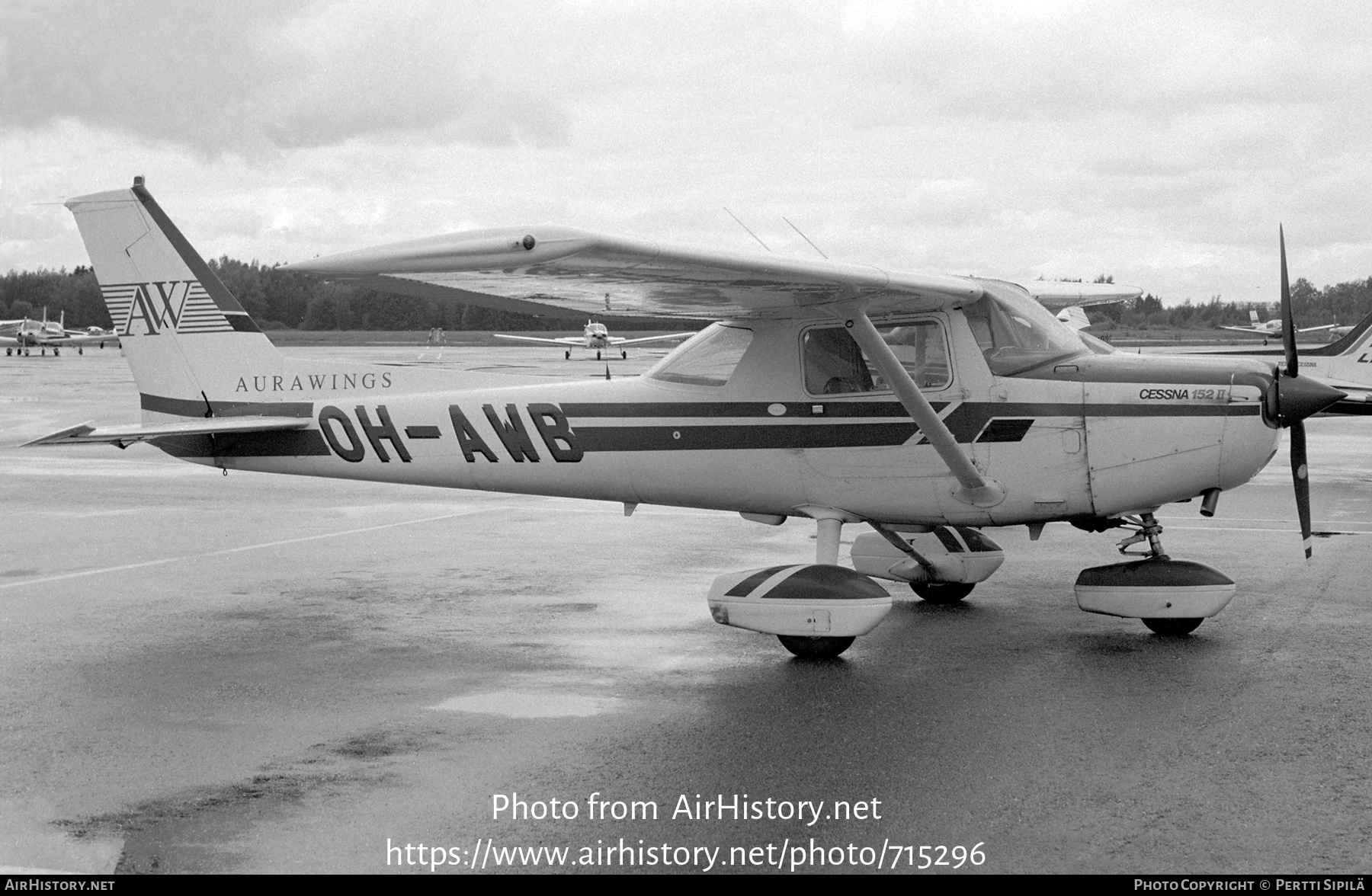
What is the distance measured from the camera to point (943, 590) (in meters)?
9.31

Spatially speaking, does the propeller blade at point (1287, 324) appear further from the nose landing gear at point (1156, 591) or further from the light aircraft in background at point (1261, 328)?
the light aircraft in background at point (1261, 328)

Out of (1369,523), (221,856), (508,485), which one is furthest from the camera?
(1369,523)

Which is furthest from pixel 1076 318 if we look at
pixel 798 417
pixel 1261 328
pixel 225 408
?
pixel 1261 328

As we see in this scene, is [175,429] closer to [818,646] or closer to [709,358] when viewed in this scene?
[709,358]

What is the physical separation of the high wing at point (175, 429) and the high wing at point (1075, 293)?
19.2 ft

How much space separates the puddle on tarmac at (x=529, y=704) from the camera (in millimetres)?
6398

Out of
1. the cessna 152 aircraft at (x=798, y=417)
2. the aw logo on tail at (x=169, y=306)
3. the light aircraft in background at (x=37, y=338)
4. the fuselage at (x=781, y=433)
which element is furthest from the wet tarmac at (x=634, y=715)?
the light aircraft in background at (x=37, y=338)

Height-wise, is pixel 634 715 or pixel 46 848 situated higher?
pixel 46 848

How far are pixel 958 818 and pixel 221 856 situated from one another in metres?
2.51

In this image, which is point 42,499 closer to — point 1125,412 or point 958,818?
point 1125,412

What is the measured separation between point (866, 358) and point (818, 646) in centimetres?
176

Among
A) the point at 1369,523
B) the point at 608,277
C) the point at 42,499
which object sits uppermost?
the point at 608,277

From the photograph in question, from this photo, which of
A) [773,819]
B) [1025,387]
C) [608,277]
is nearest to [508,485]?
[608,277]

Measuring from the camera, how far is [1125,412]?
7734mm
